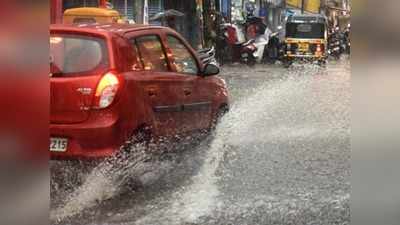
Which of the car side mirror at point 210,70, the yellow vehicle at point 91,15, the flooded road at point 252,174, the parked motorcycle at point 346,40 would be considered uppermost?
the yellow vehicle at point 91,15

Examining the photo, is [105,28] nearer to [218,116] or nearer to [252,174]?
[218,116]

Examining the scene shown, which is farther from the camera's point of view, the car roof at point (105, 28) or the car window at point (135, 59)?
the car window at point (135, 59)

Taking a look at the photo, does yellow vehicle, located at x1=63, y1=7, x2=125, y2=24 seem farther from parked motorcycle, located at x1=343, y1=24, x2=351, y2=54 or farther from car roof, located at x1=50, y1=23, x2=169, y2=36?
parked motorcycle, located at x1=343, y1=24, x2=351, y2=54

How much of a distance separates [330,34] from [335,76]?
22cm

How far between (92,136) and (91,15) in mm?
586

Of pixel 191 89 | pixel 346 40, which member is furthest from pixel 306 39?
pixel 191 89

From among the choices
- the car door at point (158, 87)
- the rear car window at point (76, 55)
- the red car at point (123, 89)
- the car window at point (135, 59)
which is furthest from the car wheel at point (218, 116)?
the rear car window at point (76, 55)

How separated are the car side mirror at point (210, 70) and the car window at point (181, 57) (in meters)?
0.06

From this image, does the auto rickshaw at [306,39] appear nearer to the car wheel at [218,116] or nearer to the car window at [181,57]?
the car wheel at [218,116]

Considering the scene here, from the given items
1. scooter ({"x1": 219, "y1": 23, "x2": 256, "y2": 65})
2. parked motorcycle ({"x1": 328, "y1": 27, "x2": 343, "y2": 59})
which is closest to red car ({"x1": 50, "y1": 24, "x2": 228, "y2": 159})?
scooter ({"x1": 219, "y1": 23, "x2": 256, "y2": 65})

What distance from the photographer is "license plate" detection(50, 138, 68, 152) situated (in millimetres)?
3018

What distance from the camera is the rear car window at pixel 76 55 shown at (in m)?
3.07

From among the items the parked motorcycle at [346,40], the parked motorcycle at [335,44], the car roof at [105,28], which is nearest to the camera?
the parked motorcycle at [346,40]

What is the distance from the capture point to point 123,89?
3.15m
